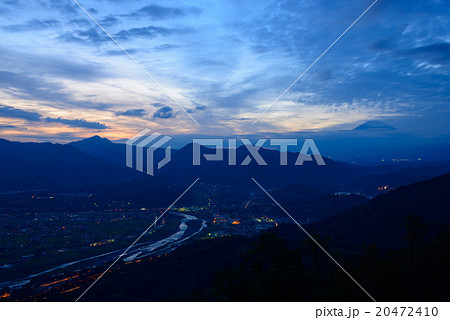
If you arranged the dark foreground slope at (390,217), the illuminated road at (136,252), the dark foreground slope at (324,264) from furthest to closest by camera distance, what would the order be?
the dark foreground slope at (390,217)
the illuminated road at (136,252)
the dark foreground slope at (324,264)

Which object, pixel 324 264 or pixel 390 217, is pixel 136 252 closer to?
pixel 324 264

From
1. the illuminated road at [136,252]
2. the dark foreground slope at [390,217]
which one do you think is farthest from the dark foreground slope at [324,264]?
the illuminated road at [136,252]

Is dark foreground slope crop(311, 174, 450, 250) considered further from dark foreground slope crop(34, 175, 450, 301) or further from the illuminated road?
the illuminated road

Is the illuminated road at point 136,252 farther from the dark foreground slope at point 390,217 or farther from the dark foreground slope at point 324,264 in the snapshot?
the dark foreground slope at point 390,217

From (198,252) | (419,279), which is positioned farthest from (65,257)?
(419,279)

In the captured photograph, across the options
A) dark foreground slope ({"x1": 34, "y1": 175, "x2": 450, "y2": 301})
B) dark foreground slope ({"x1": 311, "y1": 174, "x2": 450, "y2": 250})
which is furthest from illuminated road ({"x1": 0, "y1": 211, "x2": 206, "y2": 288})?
dark foreground slope ({"x1": 311, "y1": 174, "x2": 450, "y2": 250})

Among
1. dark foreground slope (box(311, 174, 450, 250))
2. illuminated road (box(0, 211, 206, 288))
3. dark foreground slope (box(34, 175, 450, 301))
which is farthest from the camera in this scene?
dark foreground slope (box(311, 174, 450, 250))

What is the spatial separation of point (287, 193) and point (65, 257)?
387 feet

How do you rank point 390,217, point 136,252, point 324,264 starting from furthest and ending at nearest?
point 390,217 < point 136,252 < point 324,264

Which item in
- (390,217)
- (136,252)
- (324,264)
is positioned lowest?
(136,252)

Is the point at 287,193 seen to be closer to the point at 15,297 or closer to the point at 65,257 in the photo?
the point at 65,257

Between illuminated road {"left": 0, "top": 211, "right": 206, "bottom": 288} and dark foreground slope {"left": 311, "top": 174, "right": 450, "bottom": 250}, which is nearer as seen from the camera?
illuminated road {"left": 0, "top": 211, "right": 206, "bottom": 288}

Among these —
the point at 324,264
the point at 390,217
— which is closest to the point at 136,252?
the point at 324,264

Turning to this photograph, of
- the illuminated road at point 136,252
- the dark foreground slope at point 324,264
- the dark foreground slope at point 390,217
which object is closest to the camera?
the dark foreground slope at point 324,264
